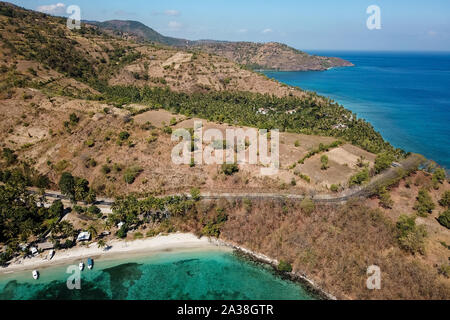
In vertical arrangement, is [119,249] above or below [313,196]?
below

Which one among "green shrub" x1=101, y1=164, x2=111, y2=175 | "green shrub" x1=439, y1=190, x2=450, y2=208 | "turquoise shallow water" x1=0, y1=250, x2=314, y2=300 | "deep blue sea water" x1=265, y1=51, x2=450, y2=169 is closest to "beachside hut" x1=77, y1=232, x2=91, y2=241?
"turquoise shallow water" x1=0, y1=250, x2=314, y2=300

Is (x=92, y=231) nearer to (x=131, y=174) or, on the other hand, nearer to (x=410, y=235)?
(x=131, y=174)

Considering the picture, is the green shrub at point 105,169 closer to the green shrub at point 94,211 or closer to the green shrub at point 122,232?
the green shrub at point 94,211

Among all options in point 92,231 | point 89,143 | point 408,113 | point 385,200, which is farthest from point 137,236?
point 408,113

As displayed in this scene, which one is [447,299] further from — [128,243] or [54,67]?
[54,67]

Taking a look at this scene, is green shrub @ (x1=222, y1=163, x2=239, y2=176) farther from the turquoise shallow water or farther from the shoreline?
the turquoise shallow water
